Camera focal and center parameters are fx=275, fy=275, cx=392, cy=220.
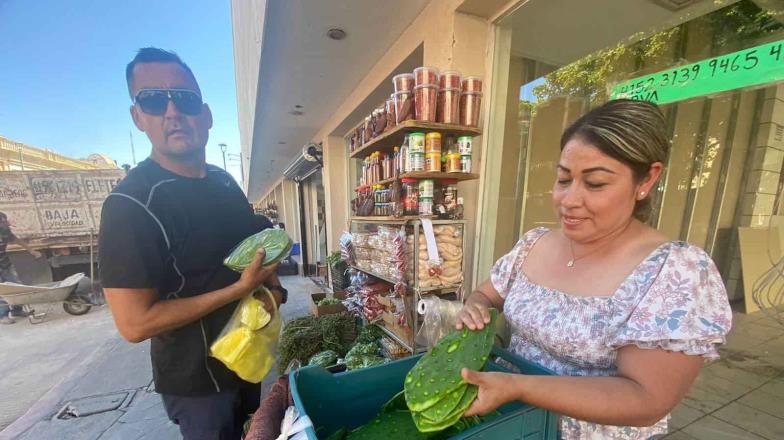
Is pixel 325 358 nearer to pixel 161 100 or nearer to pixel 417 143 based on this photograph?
pixel 417 143

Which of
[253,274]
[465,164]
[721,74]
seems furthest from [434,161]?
[721,74]

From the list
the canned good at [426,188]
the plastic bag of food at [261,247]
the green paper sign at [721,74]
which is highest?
the green paper sign at [721,74]

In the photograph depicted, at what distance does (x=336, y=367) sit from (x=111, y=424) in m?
2.54

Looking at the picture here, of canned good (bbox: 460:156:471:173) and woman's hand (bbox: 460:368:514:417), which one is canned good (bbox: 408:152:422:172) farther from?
woman's hand (bbox: 460:368:514:417)

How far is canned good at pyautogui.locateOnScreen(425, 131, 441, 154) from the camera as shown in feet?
5.54

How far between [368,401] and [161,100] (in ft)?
5.24

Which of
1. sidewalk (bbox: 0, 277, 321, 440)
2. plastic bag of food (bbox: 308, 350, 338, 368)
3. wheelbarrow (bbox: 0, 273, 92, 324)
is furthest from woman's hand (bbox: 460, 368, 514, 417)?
wheelbarrow (bbox: 0, 273, 92, 324)

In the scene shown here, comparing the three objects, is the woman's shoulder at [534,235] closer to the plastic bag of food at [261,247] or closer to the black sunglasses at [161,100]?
the plastic bag of food at [261,247]

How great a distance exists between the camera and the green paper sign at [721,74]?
5.38 feet

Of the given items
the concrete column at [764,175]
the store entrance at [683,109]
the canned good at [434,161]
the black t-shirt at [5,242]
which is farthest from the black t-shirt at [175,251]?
the black t-shirt at [5,242]

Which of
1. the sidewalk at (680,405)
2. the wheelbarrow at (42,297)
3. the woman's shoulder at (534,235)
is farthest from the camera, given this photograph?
the wheelbarrow at (42,297)

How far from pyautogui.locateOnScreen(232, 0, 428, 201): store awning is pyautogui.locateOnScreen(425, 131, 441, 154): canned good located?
1252 mm

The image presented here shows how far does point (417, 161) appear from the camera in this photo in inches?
66.4

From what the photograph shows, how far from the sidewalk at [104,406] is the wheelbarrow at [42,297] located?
2.93m
